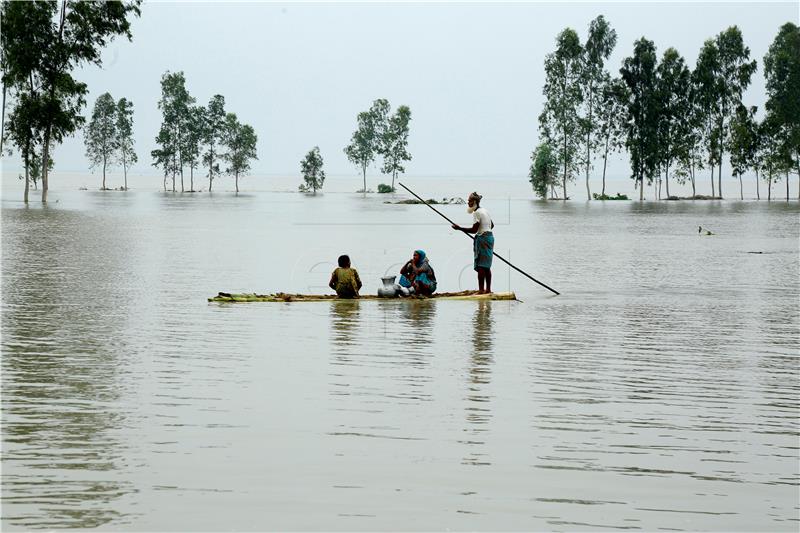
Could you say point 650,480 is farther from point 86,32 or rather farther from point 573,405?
point 86,32

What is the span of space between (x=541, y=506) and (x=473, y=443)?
143 centimetres

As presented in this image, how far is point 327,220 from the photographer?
54344 millimetres

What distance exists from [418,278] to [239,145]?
105734mm

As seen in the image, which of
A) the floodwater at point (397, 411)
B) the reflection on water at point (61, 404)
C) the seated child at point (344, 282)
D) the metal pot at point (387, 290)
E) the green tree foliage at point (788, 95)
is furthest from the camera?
the green tree foliage at point (788, 95)

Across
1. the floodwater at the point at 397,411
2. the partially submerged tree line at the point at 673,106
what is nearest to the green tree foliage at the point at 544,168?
the partially submerged tree line at the point at 673,106

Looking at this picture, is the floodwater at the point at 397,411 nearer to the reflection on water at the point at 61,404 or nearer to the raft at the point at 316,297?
the reflection on water at the point at 61,404

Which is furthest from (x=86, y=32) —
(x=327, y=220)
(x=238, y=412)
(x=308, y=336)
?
(x=238, y=412)

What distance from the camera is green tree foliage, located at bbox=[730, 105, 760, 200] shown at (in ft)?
301

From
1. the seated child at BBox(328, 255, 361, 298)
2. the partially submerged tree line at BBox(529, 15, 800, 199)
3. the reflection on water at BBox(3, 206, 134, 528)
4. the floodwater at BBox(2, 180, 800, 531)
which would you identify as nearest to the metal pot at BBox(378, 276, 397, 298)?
the seated child at BBox(328, 255, 361, 298)

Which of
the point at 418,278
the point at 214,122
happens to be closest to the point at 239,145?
the point at 214,122

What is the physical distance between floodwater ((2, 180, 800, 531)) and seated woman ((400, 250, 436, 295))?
0.89m

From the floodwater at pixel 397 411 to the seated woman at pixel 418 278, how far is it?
0.89 meters

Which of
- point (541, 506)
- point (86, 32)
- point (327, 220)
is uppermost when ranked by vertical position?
point (86, 32)

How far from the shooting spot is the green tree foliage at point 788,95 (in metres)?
90.4
